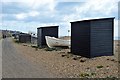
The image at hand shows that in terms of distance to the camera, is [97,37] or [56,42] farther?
[56,42]

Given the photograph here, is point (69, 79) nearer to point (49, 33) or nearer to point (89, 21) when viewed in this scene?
point (89, 21)

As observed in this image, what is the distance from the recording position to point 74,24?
2178 cm

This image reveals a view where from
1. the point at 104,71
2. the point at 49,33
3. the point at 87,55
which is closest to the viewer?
the point at 104,71

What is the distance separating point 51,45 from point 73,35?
36.2 feet

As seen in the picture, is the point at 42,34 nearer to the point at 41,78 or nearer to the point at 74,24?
the point at 74,24

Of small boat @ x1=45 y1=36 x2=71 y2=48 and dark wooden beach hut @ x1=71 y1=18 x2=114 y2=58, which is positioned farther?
small boat @ x1=45 y1=36 x2=71 y2=48

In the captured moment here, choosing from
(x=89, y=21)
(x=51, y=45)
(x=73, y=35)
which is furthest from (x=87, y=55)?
(x=51, y=45)

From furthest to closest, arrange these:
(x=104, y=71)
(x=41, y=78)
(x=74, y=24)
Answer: (x=74, y=24), (x=104, y=71), (x=41, y=78)

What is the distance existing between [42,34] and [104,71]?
2453 centimetres

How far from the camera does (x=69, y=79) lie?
416 inches

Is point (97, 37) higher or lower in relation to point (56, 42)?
higher

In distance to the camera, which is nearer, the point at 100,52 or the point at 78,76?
the point at 78,76

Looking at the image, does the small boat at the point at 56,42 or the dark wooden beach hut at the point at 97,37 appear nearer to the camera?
the dark wooden beach hut at the point at 97,37

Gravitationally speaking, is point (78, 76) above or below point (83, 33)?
below
